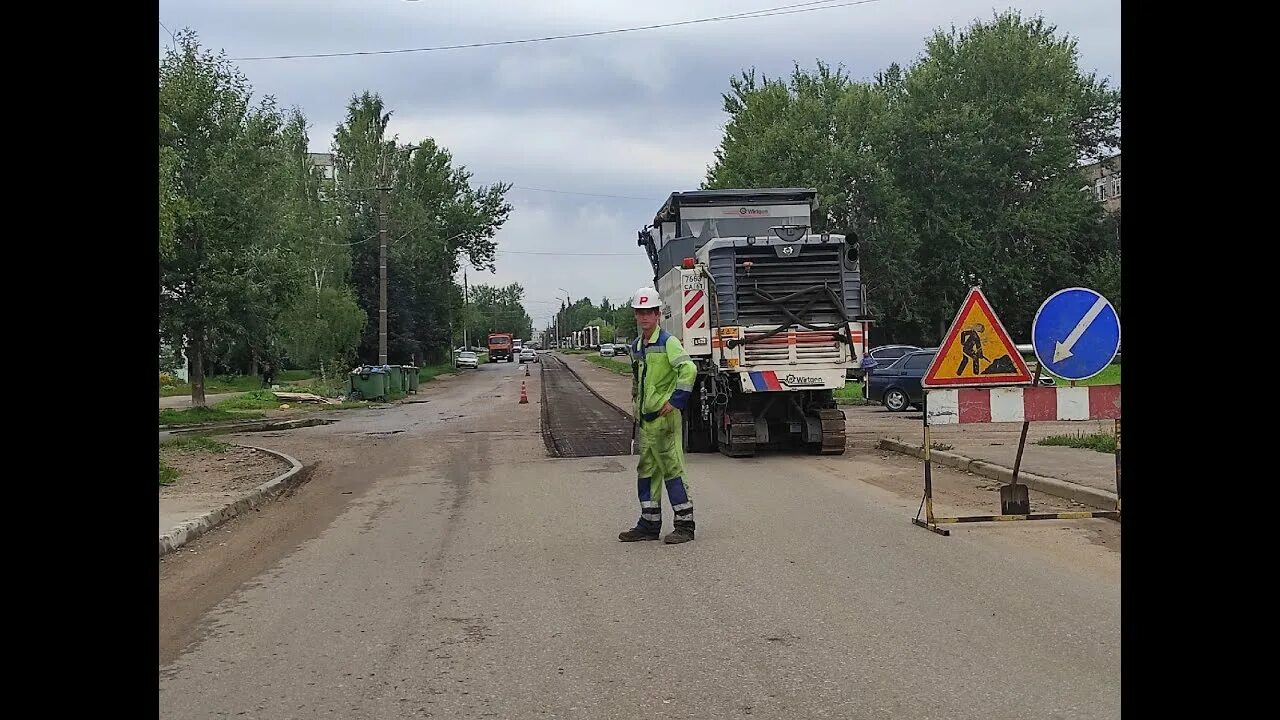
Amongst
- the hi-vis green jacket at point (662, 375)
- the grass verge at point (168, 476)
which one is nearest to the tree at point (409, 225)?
the grass verge at point (168, 476)

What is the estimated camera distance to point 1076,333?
855 cm

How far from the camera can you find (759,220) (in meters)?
17.1

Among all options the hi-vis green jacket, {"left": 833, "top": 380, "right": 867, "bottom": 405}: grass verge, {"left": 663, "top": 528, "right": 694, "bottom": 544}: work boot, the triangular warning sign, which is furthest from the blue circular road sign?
{"left": 833, "top": 380, "right": 867, "bottom": 405}: grass verge

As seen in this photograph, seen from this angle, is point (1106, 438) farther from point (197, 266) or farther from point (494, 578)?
point (197, 266)

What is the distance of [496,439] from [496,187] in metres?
54.5

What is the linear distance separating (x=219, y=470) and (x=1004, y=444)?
1075cm

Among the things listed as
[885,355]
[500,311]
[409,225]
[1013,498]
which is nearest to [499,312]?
[500,311]

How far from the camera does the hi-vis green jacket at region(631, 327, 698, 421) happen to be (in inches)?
349

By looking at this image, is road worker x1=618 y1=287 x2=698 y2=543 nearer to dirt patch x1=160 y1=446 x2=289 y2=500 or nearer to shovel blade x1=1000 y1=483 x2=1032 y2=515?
shovel blade x1=1000 y1=483 x2=1032 y2=515

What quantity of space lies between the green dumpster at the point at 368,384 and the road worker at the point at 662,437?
95.6 ft

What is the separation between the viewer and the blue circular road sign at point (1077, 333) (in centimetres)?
849

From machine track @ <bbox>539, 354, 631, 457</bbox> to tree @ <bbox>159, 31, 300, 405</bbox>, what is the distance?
290 inches

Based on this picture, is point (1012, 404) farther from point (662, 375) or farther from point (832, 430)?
point (832, 430)
